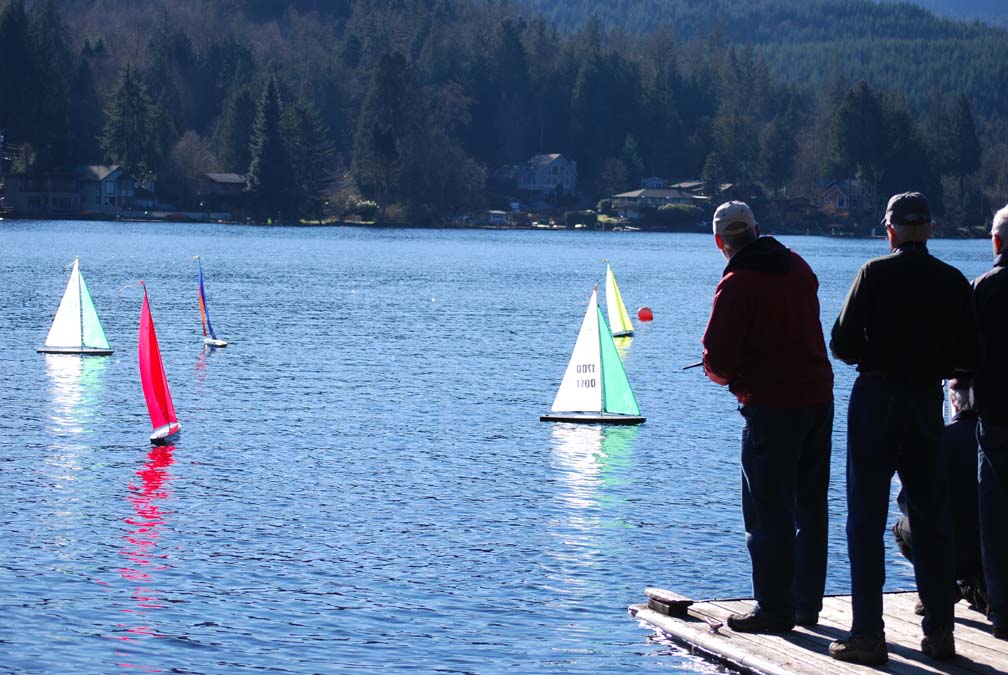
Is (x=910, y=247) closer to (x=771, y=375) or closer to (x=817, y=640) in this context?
(x=771, y=375)

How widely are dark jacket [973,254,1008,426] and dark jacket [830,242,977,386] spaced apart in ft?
1.03

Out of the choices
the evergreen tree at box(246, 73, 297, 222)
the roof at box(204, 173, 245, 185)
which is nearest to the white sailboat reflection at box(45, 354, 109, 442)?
the evergreen tree at box(246, 73, 297, 222)

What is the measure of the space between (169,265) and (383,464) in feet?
232

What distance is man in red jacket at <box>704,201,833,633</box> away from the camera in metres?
9.84

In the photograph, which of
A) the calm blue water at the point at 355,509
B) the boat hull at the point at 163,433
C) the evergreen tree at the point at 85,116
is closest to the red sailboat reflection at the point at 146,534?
the calm blue water at the point at 355,509

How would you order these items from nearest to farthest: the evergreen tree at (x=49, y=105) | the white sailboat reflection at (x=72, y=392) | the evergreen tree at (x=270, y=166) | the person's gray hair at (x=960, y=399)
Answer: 1. the person's gray hair at (x=960, y=399)
2. the white sailboat reflection at (x=72, y=392)
3. the evergreen tree at (x=49, y=105)
4. the evergreen tree at (x=270, y=166)

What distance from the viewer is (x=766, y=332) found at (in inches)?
388

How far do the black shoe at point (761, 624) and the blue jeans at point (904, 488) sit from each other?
73cm

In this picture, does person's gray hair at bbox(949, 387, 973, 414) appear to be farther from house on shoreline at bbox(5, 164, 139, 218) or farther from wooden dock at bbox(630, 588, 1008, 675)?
house on shoreline at bbox(5, 164, 139, 218)

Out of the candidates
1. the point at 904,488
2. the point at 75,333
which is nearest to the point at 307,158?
the point at 75,333

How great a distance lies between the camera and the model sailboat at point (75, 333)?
39375mm

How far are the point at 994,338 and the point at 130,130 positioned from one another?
172 meters

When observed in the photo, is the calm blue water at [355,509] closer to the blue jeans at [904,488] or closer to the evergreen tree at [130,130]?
the blue jeans at [904,488]

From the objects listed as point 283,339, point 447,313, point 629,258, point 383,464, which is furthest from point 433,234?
point 383,464
